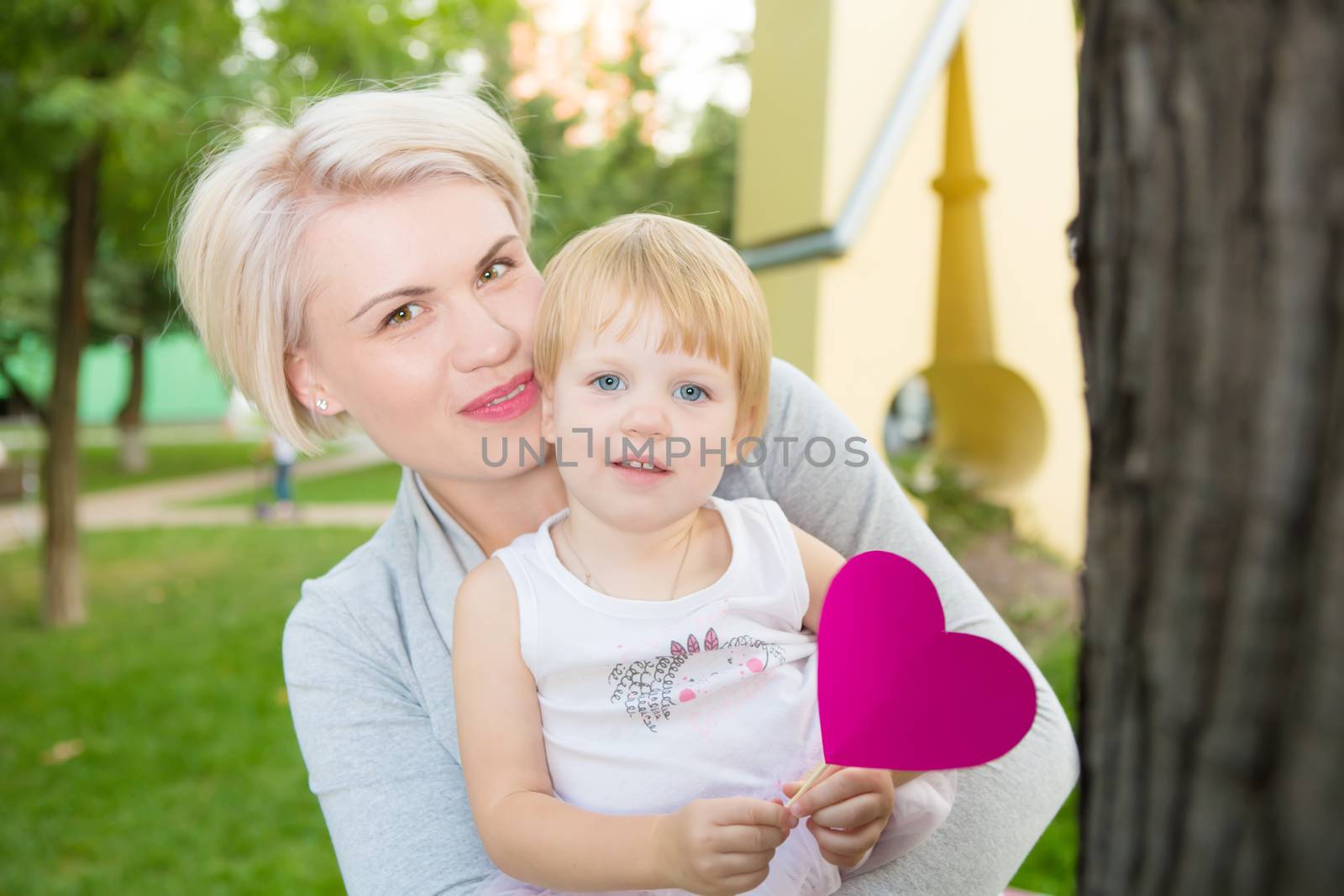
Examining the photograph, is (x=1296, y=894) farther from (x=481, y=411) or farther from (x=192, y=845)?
(x=192, y=845)

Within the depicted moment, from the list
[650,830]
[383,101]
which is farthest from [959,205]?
[650,830]

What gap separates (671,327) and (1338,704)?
85 cm

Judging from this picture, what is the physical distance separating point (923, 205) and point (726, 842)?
3843 mm

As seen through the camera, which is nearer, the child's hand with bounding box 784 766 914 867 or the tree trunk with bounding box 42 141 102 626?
the child's hand with bounding box 784 766 914 867

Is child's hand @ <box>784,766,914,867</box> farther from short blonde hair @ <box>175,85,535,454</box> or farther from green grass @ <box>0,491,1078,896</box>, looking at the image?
green grass @ <box>0,491,1078,896</box>

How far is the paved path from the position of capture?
11.6 meters

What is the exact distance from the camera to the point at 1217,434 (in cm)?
61

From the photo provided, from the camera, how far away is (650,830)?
44.7 inches

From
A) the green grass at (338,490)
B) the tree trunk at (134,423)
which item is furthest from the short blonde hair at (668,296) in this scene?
the tree trunk at (134,423)

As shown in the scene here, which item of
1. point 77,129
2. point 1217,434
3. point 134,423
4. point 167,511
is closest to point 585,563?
point 1217,434

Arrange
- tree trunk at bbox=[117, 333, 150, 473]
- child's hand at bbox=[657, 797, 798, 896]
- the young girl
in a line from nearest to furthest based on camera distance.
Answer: child's hand at bbox=[657, 797, 798, 896]
the young girl
tree trunk at bbox=[117, 333, 150, 473]

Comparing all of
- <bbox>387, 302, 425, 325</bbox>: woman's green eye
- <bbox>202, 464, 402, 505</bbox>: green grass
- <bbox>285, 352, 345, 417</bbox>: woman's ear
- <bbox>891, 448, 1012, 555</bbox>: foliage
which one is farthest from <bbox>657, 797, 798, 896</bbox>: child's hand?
<bbox>202, 464, 402, 505</bbox>: green grass

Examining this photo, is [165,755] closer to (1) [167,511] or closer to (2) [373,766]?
(2) [373,766]

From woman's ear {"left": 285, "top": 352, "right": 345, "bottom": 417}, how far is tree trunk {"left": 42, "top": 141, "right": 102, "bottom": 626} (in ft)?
18.9
